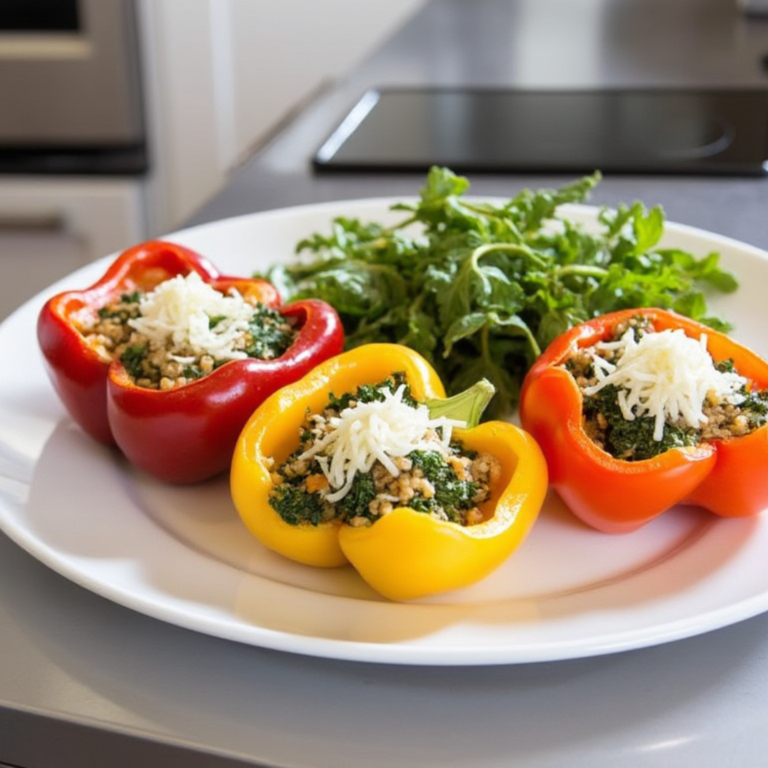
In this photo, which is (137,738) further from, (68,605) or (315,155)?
(315,155)

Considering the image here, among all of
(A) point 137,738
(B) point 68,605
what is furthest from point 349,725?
Result: (B) point 68,605

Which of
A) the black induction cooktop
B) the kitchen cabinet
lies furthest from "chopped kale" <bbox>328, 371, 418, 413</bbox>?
the kitchen cabinet

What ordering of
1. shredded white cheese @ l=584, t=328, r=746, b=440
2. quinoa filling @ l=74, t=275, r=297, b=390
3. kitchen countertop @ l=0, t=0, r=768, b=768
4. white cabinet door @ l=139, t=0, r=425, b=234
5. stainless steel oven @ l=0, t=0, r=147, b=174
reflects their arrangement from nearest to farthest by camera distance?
kitchen countertop @ l=0, t=0, r=768, b=768 → shredded white cheese @ l=584, t=328, r=746, b=440 → quinoa filling @ l=74, t=275, r=297, b=390 → stainless steel oven @ l=0, t=0, r=147, b=174 → white cabinet door @ l=139, t=0, r=425, b=234

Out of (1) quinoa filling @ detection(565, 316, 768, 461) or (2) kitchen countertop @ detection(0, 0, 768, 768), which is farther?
(1) quinoa filling @ detection(565, 316, 768, 461)

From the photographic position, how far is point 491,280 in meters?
1.24

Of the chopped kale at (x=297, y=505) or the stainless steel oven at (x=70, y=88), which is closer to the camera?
the chopped kale at (x=297, y=505)

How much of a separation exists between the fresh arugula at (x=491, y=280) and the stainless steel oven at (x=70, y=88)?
1667 millimetres

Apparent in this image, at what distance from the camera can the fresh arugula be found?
1.24 meters

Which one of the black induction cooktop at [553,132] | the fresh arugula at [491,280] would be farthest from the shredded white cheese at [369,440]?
the black induction cooktop at [553,132]

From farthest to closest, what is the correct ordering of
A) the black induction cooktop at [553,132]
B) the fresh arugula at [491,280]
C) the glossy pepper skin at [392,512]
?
the black induction cooktop at [553,132] → the fresh arugula at [491,280] → the glossy pepper skin at [392,512]

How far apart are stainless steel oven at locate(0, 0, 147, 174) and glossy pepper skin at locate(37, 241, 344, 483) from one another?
1.80 m

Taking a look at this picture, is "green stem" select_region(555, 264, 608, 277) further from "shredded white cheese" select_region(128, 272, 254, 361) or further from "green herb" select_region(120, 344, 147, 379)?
"green herb" select_region(120, 344, 147, 379)

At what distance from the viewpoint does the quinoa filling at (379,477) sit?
942mm

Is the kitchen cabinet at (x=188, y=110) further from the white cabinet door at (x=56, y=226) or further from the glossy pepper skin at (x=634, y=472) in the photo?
the glossy pepper skin at (x=634, y=472)
